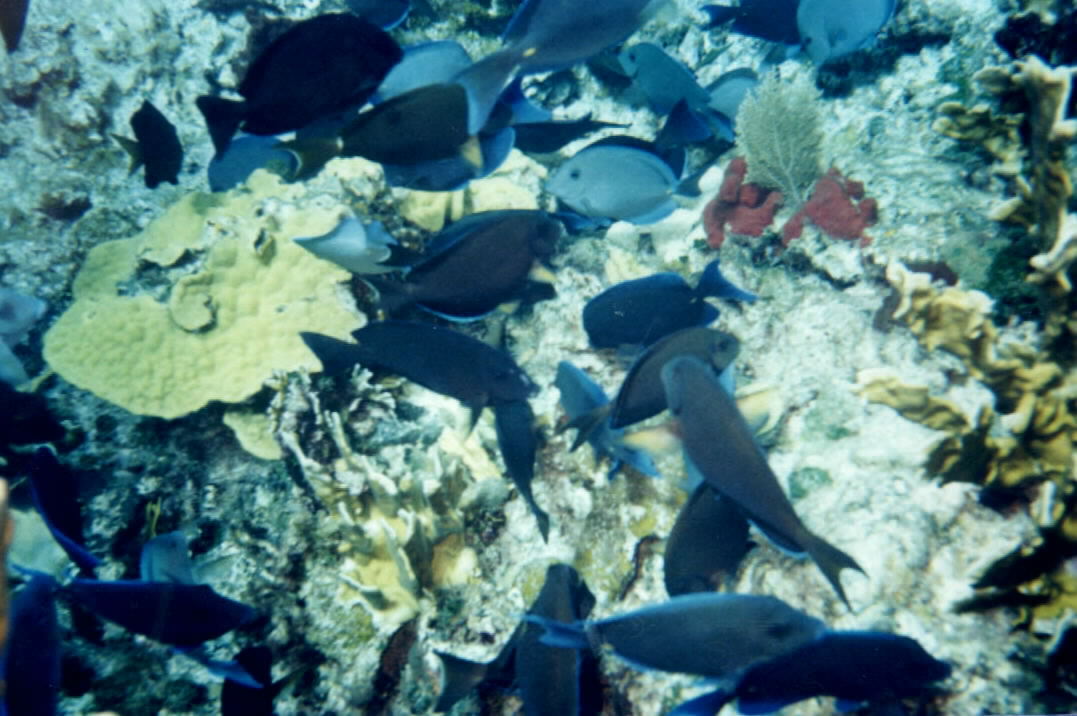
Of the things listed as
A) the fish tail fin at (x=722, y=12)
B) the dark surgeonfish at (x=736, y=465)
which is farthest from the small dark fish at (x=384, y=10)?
the dark surgeonfish at (x=736, y=465)

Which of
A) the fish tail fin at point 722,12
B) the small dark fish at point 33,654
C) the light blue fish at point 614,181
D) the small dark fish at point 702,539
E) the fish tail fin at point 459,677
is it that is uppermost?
the fish tail fin at point 722,12

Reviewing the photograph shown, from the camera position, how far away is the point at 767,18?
391 cm

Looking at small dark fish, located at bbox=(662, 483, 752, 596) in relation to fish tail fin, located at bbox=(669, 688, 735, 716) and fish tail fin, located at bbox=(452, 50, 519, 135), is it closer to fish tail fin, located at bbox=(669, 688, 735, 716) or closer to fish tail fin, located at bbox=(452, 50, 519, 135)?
fish tail fin, located at bbox=(669, 688, 735, 716)

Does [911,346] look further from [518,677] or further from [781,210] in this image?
[518,677]

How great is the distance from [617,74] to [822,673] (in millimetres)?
4985

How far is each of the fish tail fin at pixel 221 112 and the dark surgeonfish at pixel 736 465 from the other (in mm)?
2291

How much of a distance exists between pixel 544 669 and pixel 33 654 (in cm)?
176

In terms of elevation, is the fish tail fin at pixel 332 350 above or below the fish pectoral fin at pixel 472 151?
below

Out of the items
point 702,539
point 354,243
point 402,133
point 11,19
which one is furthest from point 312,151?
point 11,19

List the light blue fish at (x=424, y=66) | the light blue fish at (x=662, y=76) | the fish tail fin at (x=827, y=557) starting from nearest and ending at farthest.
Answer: the fish tail fin at (x=827, y=557) < the light blue fish at (x=424, y=66) < the light blue fish at (x=662, y=76)

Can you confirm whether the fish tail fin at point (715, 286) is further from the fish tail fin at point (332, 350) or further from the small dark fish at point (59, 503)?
the small dark fish at point (59, 503)

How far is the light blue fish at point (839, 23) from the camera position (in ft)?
11.2

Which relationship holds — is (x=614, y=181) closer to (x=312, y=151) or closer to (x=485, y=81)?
(x=485, y=81)

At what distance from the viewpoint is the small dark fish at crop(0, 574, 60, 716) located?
71.4 inches
